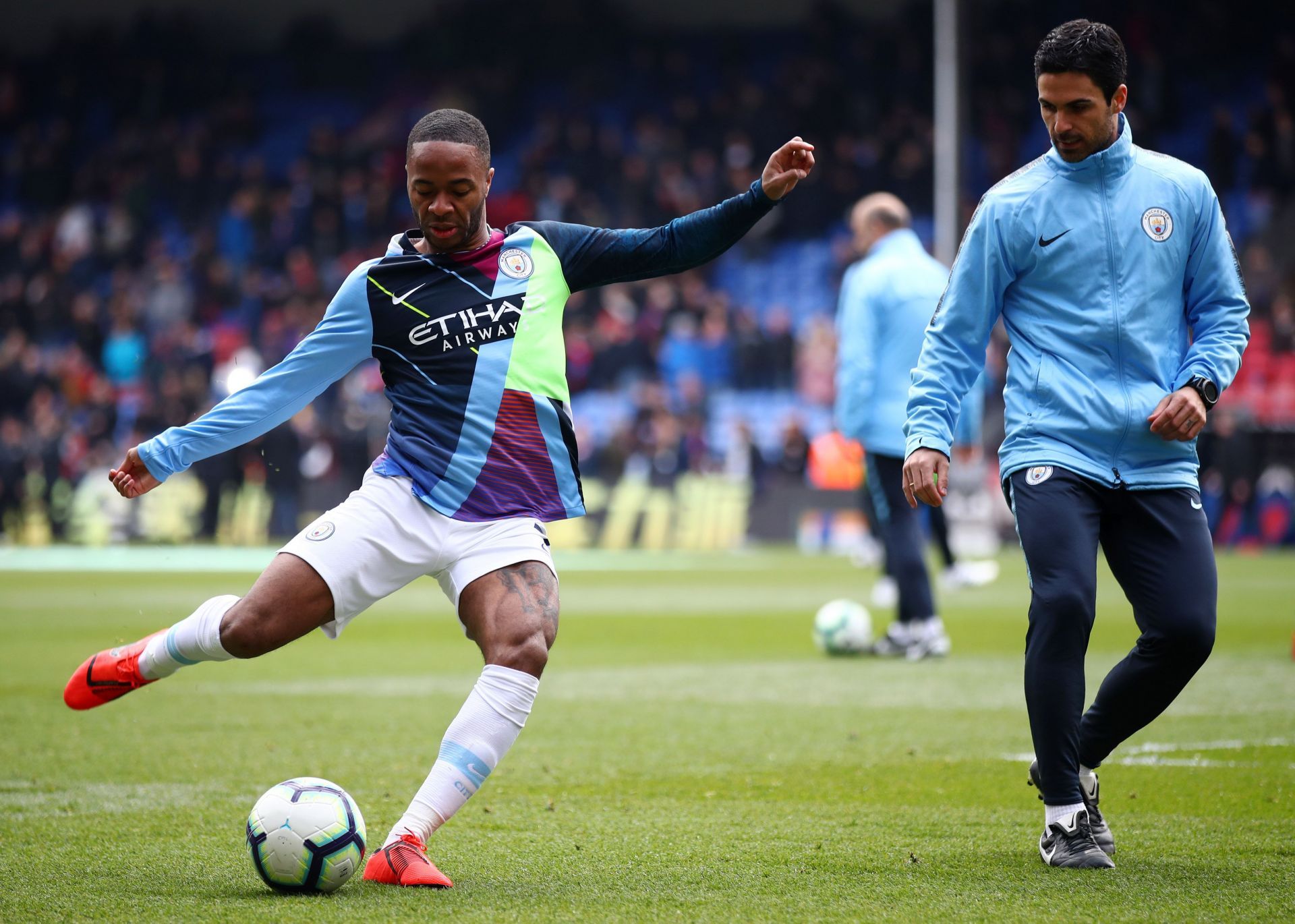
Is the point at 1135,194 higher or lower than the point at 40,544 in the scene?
higher

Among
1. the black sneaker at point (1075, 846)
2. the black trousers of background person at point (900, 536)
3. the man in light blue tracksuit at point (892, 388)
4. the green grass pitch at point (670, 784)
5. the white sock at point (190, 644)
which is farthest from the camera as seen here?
the man in light blue tracksuit at point (892, 388)

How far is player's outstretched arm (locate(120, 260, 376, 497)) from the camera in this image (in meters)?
4.50

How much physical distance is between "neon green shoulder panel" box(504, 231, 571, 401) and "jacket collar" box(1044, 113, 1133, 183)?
139 cm

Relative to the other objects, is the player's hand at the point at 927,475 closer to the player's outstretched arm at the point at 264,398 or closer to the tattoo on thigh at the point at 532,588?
the tattoo on thigh at the point at 532,588

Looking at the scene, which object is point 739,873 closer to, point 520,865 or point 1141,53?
point 520,865

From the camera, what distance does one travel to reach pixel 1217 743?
6.43 m

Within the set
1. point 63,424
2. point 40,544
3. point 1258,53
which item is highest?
point 1258,53

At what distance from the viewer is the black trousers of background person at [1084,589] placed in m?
4.23

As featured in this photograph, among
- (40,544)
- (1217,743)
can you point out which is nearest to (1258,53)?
(40,544)

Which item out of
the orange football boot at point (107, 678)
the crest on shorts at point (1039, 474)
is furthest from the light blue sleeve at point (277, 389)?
the crest on shorts at point (1039, 474)

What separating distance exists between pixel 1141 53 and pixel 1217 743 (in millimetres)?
24213

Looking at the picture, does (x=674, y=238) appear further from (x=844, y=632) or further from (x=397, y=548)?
(x=844, y=632)

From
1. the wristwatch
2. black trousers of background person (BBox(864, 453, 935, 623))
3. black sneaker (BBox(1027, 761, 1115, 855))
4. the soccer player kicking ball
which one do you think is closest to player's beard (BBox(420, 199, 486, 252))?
the soccer player kicking ball

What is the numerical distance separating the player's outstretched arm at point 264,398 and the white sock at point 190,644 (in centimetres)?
39
